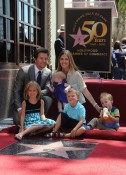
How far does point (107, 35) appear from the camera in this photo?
7574 mm

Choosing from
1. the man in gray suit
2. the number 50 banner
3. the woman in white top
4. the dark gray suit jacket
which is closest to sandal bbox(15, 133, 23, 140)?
the man in gray suit

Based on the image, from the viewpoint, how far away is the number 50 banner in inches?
298

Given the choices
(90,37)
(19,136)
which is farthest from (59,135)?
(90,37)

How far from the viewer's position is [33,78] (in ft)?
18.9

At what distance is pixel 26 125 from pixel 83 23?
3013 mm

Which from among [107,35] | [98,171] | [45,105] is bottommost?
[98,171]

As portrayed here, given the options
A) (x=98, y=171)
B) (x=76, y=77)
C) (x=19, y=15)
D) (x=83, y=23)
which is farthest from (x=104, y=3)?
(x=98, y=171)

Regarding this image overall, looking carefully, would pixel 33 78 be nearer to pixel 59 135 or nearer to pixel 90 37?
pixel 59 135

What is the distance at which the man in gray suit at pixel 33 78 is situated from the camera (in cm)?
564

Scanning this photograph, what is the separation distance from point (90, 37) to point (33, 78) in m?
2.28

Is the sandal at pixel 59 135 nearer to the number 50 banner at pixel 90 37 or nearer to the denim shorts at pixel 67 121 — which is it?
the denim shorts at pixel 67 121

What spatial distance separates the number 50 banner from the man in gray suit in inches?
77.1

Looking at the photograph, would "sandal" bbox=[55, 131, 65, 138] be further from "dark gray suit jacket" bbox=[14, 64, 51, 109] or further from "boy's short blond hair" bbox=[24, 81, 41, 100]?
"dark gray suit jacket" bbox=[14, 64, 51, 109]

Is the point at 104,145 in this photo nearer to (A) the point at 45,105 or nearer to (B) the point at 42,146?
(B) the point at 42,146
